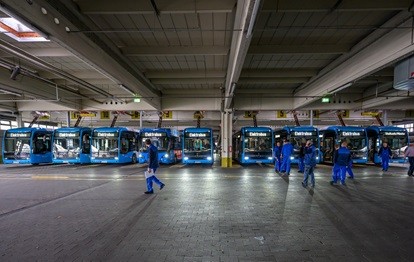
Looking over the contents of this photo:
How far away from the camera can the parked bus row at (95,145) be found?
20234 millimetres

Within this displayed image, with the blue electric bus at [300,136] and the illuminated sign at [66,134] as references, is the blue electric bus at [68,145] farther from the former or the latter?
the blue electric bus at [300,136]

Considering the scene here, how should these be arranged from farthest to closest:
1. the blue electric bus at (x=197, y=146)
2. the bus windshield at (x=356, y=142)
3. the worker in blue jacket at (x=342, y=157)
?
the bus windshield at (x=356, y=142) → the blue electric bus at (x=197, y=146) → the worker in blue jacket at (x=342, y=157)

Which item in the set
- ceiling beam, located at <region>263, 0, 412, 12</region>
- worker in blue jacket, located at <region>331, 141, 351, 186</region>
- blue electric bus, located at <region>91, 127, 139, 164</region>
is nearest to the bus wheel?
blue electric bus, located at <region>91, 127, 139, 164</region>

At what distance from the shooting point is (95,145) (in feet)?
68.7

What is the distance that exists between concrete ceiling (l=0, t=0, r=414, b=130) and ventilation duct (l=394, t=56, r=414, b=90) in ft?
1.64

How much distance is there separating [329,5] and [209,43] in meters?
4.48

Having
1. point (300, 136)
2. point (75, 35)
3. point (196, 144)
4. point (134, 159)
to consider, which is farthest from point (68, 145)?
point (300, 136)

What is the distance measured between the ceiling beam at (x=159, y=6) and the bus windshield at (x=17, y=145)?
17898 millimetres

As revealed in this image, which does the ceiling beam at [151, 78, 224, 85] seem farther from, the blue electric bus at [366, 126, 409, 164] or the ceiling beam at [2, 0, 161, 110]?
the blue electric bus at [366, 126, 409, 164]

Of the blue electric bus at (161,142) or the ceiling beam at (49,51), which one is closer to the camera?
the ceiling beam at (49,51)

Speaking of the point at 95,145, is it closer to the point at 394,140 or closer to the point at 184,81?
the point at 184,81

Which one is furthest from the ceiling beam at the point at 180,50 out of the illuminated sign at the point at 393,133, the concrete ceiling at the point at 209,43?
the illuminated sign at the point at 393,133

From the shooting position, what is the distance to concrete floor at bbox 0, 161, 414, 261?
4281mm

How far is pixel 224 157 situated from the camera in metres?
19.8
